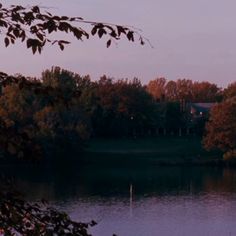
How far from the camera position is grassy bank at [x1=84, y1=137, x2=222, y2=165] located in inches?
1933

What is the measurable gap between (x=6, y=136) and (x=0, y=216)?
0.38 m

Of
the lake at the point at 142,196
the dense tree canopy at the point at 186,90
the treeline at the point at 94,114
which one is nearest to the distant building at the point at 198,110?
the treeline at the point at 94,114

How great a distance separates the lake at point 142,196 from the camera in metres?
22.6

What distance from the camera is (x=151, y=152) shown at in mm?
52156

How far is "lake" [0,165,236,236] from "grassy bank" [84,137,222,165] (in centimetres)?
323

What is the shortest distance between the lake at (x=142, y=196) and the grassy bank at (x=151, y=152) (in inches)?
127

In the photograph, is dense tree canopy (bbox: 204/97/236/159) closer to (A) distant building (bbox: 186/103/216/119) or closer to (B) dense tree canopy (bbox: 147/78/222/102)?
(A) distant building (bbox: 186/103/216/119)

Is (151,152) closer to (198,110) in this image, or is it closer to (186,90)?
(198,110)

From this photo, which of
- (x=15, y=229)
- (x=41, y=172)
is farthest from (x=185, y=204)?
(x=15, y=229)

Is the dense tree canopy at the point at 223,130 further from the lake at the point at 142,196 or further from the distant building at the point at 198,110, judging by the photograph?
the distant building at the point at 198,110

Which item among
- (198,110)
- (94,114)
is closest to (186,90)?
(198,110)

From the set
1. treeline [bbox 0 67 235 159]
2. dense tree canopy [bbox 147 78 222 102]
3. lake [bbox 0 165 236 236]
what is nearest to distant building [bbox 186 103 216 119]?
treeline [bbox 0 67 235 159]

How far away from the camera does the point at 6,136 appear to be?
121 inches

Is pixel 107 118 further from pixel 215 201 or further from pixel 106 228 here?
pixel 106 228
